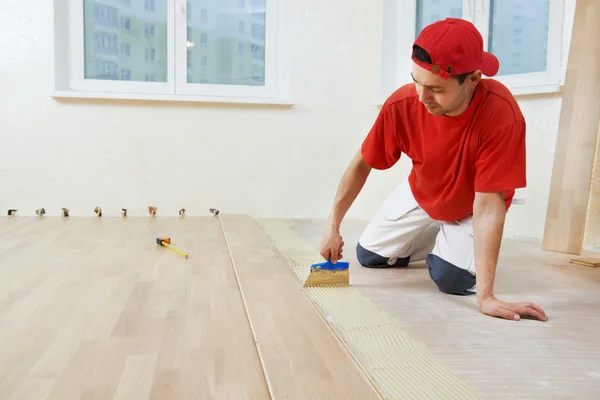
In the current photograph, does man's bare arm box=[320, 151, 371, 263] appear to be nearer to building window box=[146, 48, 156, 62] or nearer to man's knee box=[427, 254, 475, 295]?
man's knee box=[427, 254, 475, 295]

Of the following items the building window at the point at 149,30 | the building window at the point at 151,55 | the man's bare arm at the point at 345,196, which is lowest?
the man's bare arm at the point at 345,196

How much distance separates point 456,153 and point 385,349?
788 millimetres

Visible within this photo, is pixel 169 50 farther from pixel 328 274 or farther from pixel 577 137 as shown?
pixel 577 137

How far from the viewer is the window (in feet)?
13.4

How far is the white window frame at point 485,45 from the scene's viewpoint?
3291mm

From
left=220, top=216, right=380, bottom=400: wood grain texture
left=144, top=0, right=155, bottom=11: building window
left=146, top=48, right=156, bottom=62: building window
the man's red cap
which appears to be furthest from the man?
left=144, top=0, right=155, bottom=11: building window

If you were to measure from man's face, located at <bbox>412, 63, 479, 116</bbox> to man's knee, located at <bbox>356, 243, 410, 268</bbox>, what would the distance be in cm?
98

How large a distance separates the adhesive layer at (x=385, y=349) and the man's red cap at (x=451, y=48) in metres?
0.78

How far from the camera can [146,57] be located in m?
4.20

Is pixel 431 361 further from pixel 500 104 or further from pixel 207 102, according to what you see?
pixel 207 102

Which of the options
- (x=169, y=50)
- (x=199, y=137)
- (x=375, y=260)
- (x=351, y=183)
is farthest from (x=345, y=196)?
(x=169, y=50)

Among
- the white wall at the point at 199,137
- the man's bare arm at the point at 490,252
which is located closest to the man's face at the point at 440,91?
the man's bare arm at the point at 490,252

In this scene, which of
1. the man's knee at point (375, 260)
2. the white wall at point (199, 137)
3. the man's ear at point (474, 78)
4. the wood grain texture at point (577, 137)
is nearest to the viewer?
the man's ear at point (474, 78)

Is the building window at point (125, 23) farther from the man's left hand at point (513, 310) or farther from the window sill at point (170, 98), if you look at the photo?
the man's left hand at point (513, 310)
